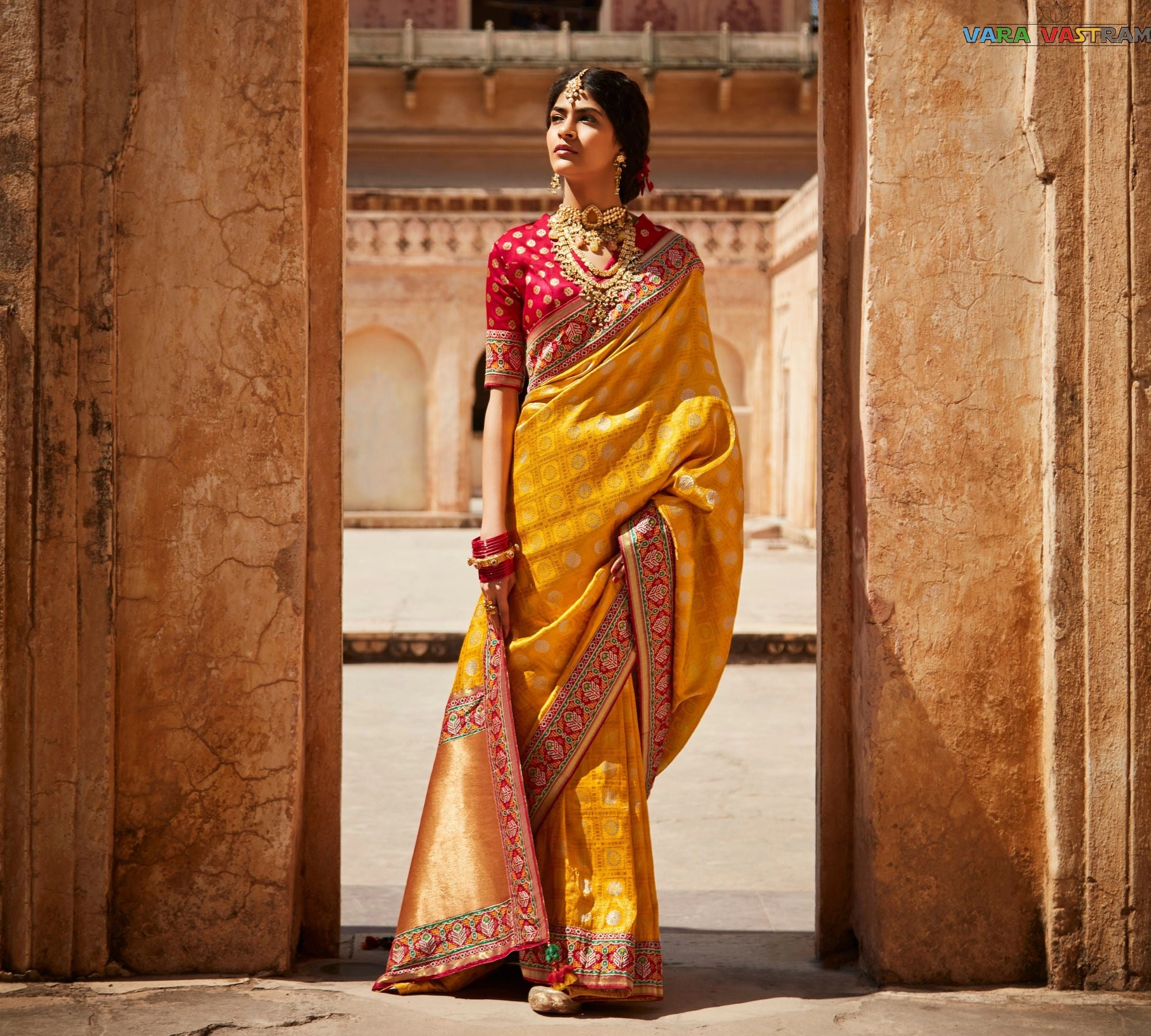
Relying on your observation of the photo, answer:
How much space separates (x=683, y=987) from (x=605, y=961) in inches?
10.9

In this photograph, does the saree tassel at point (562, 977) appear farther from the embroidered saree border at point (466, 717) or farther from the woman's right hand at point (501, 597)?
the woman's right hand at point (501, 597)

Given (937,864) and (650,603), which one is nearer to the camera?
(650,603)

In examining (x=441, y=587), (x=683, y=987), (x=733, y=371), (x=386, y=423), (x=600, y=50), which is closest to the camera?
(x=683, y=987)

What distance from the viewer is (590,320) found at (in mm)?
2541

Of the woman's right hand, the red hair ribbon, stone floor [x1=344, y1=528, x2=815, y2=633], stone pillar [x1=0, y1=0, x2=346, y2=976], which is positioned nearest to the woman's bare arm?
the woman's right hand

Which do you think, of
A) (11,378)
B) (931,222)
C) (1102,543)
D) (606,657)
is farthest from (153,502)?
(1102,543)

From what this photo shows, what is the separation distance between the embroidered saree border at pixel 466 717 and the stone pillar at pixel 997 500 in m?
0.75

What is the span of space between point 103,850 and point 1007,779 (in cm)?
173

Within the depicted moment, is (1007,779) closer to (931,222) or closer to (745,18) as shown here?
(931,222)

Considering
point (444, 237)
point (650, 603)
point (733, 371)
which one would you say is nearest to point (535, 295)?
point (650, 603)

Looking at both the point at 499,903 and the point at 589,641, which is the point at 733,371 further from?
the point at 499,903

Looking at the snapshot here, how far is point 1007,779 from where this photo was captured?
264cm

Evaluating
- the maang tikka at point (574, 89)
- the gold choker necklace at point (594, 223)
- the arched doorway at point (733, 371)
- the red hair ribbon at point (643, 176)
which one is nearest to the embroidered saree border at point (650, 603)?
the gold choker necklace at point (594, 223)

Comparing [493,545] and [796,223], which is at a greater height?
[796,223]
